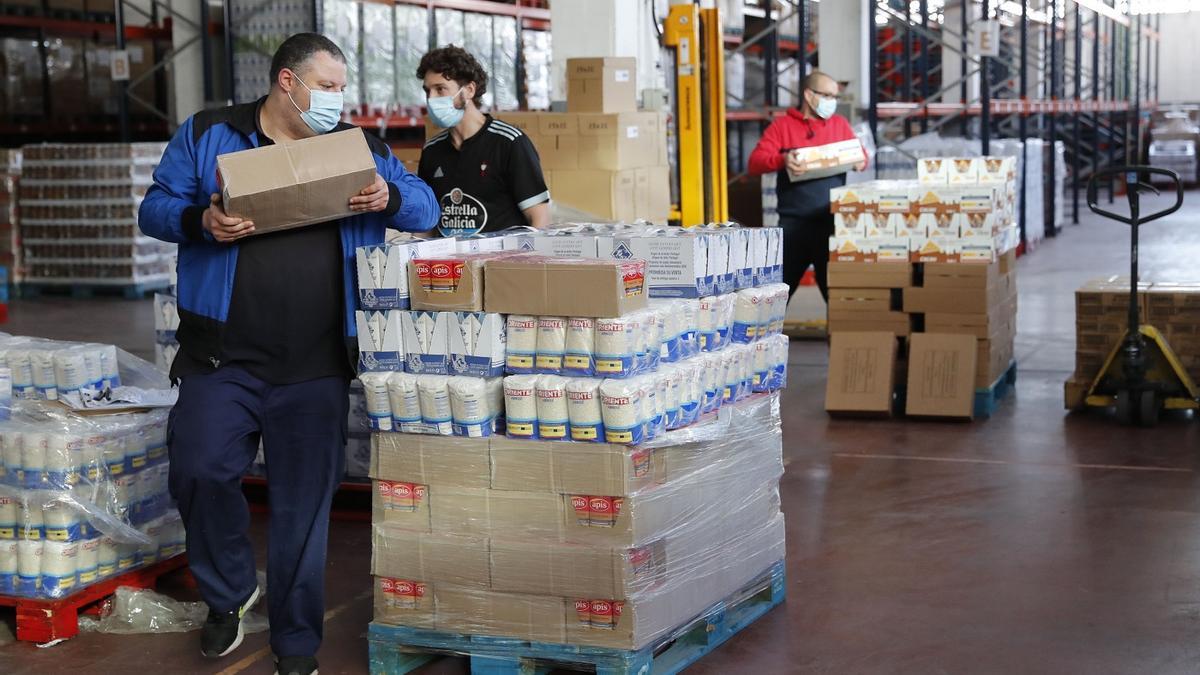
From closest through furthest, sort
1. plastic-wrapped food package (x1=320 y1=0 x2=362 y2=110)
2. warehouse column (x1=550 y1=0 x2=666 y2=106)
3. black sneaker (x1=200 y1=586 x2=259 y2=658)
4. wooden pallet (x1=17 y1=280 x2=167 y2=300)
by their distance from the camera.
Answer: black sneaker (x1=200 y1=586 x2=259 y2=658)
warehouse column (x1=550 y1=0 x2=666 y2=106)
plastic-wrapped food package (x1=320 y1=0 x2=362 y2=110)
wooden pallet (x1=17 y1=280 x2=167 y2=300)

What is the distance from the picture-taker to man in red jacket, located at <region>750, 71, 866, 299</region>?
9.21 metres

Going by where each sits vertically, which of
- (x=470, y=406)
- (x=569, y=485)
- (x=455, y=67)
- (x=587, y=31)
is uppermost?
(x=587, y=31)

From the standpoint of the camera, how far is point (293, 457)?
4285 mm

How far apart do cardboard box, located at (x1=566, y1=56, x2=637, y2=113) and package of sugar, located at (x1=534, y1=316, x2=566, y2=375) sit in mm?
5571

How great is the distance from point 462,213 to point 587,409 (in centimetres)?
218

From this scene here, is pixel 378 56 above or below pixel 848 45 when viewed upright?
below

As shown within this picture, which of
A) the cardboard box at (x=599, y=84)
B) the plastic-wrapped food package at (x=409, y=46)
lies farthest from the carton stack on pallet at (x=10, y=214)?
the cardboard box at (x=599, y=84)

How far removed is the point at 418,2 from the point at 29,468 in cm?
1089

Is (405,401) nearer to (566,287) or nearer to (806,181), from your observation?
(566,287)

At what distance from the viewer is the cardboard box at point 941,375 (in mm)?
8195

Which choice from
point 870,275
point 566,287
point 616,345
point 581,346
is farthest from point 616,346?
point 870,275

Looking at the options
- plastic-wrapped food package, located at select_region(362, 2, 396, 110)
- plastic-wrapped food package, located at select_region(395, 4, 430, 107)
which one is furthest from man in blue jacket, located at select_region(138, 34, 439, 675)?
plastic-wrapped food package, located at select_region(395, 4, 430, 107)

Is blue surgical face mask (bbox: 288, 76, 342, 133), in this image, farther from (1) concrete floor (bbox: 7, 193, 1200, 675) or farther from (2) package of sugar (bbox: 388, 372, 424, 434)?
(1) concrete floor (bbox: 7, 193, 1200, 675)

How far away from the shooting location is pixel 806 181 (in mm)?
9234
